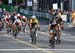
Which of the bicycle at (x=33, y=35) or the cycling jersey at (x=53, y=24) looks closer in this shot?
the cycling jersey at (x=53, y=24)

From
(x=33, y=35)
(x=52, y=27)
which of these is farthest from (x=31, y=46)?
(x=33, y=35)

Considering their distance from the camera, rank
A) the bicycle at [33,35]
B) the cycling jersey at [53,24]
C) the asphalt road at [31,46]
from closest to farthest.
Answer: the asphalt road at [31,46]
the cycling jersey at [53,24]
the bicycle at [33,35]

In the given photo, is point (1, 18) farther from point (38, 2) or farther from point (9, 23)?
point (38, 2)

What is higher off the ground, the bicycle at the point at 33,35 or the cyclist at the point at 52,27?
the cyclist at the point at 52,27

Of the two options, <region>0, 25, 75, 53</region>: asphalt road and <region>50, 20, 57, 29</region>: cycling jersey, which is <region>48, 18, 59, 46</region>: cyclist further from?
<region>0, 25, 75, 53</region>: asphalt road

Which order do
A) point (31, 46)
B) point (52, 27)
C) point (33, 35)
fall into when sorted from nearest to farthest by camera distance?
point (52, 27), point (31, 46), point (33, 35)

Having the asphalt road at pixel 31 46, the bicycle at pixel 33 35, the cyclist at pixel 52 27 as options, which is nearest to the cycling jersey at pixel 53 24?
the cyclist at pixel 52 27

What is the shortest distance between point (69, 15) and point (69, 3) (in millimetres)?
14096

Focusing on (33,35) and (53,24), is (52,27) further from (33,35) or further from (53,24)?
(33,35)

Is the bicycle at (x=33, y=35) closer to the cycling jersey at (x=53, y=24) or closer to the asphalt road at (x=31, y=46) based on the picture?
the asphalt road at (x=31, y=46)

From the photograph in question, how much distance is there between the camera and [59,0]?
7531cm

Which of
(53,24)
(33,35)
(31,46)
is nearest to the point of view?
(53,24)

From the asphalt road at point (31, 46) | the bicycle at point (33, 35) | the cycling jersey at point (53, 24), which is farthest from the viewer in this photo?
the bicycle at point (33, 35)

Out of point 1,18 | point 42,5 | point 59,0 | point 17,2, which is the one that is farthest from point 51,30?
point 17,2
